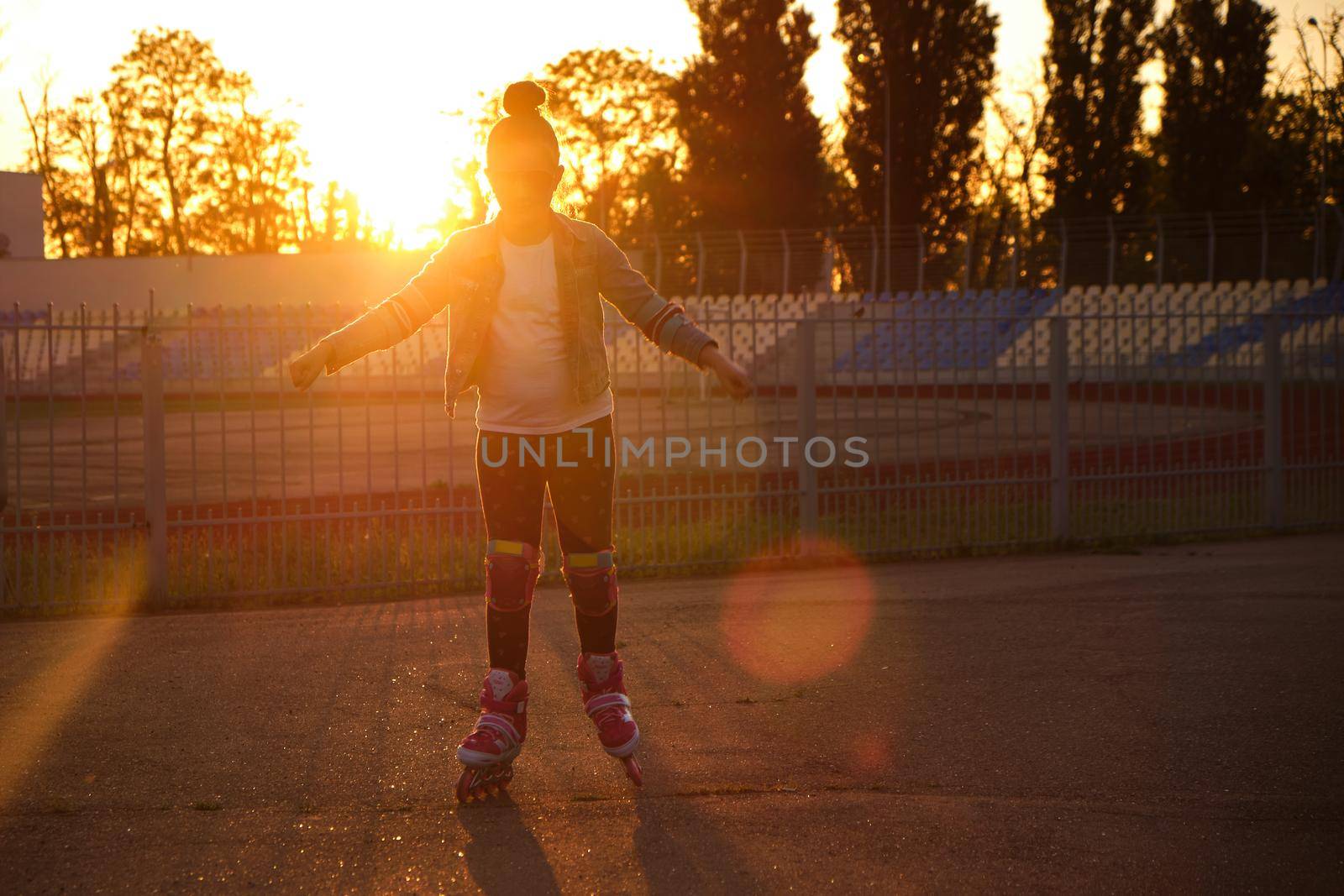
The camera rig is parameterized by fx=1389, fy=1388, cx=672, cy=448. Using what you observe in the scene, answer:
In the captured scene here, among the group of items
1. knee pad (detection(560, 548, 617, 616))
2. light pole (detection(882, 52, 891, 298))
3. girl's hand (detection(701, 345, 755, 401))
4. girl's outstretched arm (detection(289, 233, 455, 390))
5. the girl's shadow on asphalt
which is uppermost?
light pole (detection(882, 52, 891, 298))

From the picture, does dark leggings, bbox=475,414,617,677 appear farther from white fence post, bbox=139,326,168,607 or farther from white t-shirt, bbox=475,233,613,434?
white fence post, bbox=139,326,168,607

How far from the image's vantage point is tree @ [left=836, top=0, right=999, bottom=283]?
45.3 meters

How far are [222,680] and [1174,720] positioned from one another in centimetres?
351

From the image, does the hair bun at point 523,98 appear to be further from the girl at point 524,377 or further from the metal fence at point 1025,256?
the metal fence at point 1025,256

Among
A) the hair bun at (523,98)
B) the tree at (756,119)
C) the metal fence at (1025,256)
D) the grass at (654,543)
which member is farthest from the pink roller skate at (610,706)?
the tree at (756,119)

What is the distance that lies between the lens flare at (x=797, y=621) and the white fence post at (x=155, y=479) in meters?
3.08

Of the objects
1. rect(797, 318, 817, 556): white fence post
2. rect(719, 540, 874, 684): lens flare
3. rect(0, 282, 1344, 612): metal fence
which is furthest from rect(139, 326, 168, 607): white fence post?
rect(797, 318, 817, 556): white fence post

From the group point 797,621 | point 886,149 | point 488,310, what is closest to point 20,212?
point 797,621

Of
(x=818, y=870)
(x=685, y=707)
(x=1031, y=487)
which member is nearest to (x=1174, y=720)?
(x=685, y=707)

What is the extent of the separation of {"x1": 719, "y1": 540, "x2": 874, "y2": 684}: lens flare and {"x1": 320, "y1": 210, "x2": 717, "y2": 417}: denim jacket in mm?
1882

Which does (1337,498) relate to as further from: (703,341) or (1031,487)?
(703,341)

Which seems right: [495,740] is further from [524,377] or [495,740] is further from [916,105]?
[916,105]

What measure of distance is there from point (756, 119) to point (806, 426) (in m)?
40.4

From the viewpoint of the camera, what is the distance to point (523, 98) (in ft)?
Result: 13.0
